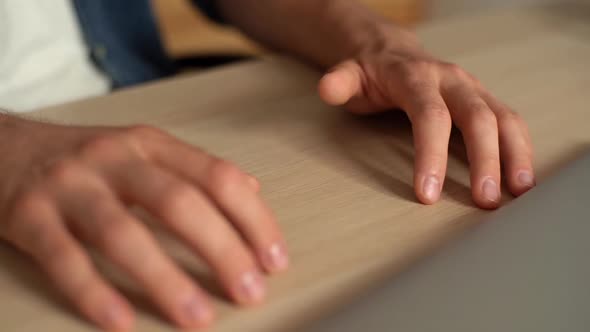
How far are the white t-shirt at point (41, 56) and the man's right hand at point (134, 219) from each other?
37cm

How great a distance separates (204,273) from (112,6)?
1.93 ft

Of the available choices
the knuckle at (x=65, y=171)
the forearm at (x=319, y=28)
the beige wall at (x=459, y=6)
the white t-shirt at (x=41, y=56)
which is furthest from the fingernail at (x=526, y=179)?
the beige wall at (x=459, y=6)

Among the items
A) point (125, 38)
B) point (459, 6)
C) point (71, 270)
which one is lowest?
point (459, 6)

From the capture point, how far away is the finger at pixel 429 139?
1.43ft

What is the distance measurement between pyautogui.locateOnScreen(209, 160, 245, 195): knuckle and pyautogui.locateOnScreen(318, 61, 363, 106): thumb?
182 mm

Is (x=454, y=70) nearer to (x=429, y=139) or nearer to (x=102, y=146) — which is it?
(x=429, y=139)

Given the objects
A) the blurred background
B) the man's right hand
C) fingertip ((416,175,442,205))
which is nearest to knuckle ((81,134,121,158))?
the man's right hand

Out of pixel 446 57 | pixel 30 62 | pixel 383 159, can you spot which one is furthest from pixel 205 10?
pixel 383 159

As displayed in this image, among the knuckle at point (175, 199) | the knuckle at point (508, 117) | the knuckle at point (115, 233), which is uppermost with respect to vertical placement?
the knuckle at point (175, 199)

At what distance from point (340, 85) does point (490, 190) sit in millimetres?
164

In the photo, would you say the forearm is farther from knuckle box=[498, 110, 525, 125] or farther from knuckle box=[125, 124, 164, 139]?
knuckle box=[125, 124, 164, 139]

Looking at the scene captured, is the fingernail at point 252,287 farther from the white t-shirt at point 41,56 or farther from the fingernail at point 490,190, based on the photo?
the white t-shirt at point 41,56

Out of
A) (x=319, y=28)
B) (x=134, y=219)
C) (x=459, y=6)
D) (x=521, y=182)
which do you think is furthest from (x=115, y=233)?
(x=459, y=6)

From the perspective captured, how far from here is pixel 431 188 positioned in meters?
0.43
